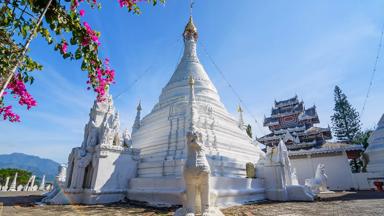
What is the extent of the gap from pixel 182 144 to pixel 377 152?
2073 centimetres

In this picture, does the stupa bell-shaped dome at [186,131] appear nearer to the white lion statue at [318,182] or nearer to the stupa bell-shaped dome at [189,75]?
the stupa bell-shaped dome at [189,75]

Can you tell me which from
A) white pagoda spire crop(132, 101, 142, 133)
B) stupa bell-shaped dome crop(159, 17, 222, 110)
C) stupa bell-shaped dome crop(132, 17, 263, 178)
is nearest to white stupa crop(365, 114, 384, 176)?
stupa bell-shaped dome crop(132, 17, 263, 178)

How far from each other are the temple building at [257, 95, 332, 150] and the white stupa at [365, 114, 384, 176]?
21.4 ft

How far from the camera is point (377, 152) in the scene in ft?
73.7

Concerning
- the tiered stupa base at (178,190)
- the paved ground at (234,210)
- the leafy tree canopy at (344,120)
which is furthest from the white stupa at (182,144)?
the leafy tree canopy at (344,120)

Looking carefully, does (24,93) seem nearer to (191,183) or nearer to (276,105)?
(191,183)

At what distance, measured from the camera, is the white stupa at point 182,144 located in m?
10.9

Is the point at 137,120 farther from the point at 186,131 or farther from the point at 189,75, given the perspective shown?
the point at 186,131

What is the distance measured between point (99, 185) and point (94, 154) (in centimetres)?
174

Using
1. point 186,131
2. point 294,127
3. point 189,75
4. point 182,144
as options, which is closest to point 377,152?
point 294,127

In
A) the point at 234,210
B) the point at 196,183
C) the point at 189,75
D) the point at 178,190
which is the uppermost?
the point at 189,75

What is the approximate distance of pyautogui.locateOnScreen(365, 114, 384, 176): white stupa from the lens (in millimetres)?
22031

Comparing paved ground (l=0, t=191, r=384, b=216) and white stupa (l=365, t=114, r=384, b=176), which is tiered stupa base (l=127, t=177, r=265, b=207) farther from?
white stupa (l=365, t=114, r=384, b=176)

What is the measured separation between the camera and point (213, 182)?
987cm
